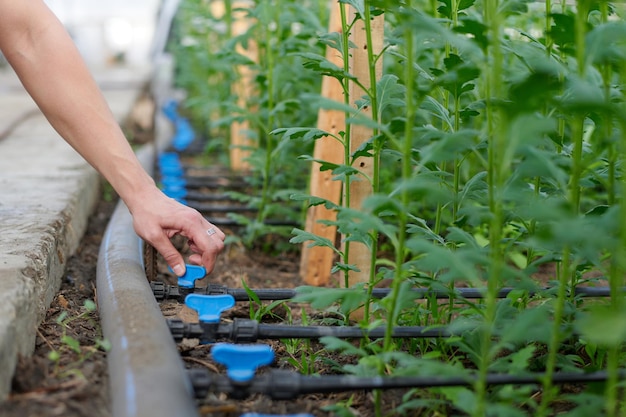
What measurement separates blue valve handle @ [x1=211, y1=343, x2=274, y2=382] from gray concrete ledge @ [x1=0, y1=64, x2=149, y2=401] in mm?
433

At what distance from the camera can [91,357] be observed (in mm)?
1674

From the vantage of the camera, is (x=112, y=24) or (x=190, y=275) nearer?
(x=190, y=275)

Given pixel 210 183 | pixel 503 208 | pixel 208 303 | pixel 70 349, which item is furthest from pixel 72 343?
pixel 210 183

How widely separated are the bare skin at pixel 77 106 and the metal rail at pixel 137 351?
0.18 metres

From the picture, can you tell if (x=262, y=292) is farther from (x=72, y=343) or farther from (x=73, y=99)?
(x=73, y=99)

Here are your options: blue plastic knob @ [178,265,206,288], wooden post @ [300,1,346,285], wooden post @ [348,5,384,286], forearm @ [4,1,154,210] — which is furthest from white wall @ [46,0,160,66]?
blue plastic knob @ [178,265,206,288]

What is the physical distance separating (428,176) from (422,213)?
1497 millimetres

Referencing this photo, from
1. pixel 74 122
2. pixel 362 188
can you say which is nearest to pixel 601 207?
pixel 362 188

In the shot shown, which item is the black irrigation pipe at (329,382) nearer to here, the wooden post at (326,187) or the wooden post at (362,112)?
the wooden post at (362,112)

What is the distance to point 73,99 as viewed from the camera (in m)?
1.97

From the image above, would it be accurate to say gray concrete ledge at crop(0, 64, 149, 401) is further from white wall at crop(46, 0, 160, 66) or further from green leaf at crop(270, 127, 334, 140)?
white wall at crop(46, 0, 160, 66)

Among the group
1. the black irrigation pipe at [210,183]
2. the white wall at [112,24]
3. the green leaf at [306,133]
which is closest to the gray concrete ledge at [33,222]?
the black irrigation pipe at [210,183]

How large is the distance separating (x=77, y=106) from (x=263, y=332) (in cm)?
81

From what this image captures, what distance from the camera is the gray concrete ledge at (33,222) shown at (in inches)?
62.5
